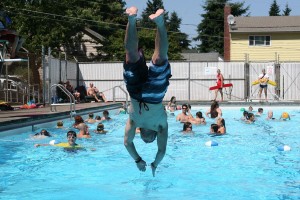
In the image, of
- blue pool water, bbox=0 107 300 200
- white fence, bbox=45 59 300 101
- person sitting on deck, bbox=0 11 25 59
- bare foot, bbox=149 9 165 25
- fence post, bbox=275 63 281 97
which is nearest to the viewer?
bare foot, bbox=149 9 165 25

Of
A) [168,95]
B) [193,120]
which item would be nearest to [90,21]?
[168,95]

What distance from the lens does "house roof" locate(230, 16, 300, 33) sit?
122ft

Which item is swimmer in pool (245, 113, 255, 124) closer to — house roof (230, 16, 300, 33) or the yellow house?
the yellow house

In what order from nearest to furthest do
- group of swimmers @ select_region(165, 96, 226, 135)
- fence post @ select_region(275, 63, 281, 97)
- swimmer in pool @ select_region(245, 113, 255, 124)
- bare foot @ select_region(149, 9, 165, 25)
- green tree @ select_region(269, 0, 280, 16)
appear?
bare foot @ select_region(149, 9, 165, 25)
group of swimmers @ select_region(165, 96, 226, 135)
swimmer in pool @ select_region(245, 113, 255, 124)
fence post @ select_region(275, 63, 281, 97)
green tree @ select_region(269, 0, 280, 16)

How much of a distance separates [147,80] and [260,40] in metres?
33.9

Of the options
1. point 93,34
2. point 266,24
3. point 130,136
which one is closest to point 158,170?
point 130,136

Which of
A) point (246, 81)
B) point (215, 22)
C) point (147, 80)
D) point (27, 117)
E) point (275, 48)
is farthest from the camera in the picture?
point (215, 22)

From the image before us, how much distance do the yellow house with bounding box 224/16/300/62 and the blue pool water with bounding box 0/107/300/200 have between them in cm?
2365

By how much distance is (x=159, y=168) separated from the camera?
32.7 feet

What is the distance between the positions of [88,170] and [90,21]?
35.9 m

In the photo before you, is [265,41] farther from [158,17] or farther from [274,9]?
[274,9]

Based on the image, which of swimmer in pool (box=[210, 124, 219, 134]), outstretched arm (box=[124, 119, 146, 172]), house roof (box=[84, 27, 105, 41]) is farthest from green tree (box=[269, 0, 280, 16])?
outstretched arm (box=[124, 119, 146, 172])

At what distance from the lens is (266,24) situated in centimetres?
3888

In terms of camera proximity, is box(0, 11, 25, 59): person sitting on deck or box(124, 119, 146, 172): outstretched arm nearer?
box(124, 119, 146, 172): outstretched arm
